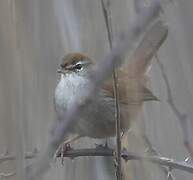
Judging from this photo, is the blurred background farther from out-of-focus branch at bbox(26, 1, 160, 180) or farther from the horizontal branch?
out-of-focus branch at bbox(26, 1, 160, 180)

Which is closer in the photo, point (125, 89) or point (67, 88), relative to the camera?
point (125, 89)

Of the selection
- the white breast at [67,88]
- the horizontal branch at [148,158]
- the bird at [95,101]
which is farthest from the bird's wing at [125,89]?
the horizontal branch at [148,158]

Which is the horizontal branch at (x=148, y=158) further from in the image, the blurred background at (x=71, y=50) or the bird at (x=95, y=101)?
the bird at (x=95, y=101)

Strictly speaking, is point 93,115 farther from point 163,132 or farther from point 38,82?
point 38,82

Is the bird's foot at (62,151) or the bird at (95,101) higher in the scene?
the bird at (95,101)

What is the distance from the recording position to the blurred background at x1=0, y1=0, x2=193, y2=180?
1.32m

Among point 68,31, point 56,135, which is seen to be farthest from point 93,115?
point 56,135

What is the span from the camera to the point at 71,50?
5.24ft

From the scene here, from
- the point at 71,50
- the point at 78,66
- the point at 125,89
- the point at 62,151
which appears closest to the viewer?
the point at 71,50

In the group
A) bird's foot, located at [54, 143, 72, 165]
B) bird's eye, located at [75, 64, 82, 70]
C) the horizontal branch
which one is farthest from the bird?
the horizontal branch

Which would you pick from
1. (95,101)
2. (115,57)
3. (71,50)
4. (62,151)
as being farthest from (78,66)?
(115,57)

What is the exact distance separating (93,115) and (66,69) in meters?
0.28

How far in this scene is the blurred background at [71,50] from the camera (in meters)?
1.32

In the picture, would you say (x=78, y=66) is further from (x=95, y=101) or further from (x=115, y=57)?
(x=115, y=57)
